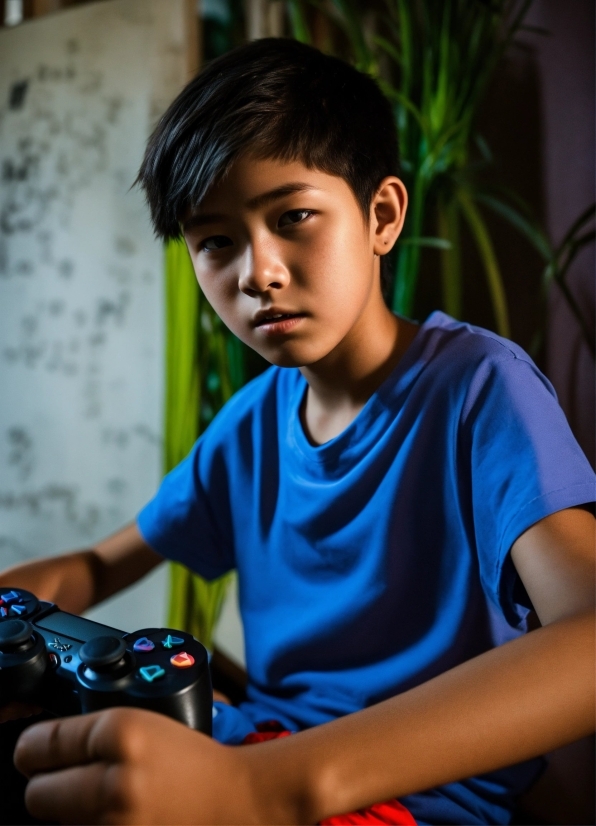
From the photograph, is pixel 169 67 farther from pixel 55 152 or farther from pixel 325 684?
pixel 325 684

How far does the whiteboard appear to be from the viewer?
1.28 metres

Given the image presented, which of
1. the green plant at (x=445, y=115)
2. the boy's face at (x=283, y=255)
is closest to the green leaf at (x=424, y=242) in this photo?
the green plant at (x=445, y=115)

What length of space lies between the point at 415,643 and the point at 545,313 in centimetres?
49

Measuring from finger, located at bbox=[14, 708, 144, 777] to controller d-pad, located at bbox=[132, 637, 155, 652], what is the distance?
0.08 metres

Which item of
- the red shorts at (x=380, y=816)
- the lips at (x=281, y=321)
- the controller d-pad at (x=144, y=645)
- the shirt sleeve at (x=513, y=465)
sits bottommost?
the red shorts at (x=380, y=816)

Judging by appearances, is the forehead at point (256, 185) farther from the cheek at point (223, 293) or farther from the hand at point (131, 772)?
the hand at point (131, 772)

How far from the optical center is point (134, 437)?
1.37m

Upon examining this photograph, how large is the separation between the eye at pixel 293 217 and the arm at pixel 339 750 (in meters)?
0.39

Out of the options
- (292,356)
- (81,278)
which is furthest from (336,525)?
(81,278)

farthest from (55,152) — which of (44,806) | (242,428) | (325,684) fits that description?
(44,806)

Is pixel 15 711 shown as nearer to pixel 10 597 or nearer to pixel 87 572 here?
pixel 10 597

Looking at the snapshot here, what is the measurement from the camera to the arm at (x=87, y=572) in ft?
2.52

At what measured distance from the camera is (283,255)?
2.07 feet

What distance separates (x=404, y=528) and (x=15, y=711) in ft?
1.24
